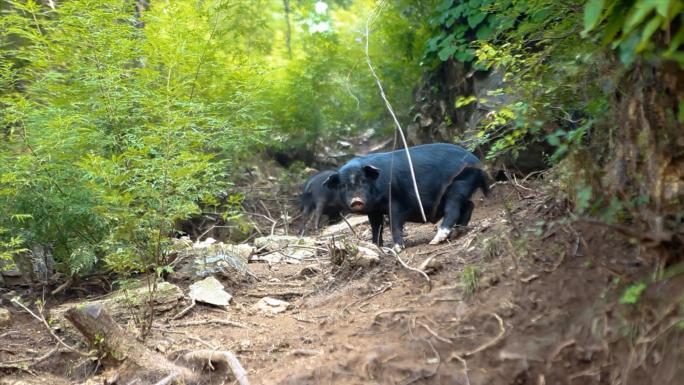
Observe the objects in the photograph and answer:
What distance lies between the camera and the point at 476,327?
4270 millimetres

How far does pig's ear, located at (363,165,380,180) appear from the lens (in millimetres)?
7562

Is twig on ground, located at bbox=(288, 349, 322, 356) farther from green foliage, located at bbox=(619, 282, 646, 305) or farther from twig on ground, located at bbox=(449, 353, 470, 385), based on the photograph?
green foliage, located at bbox=(619, 282, 646, 305)

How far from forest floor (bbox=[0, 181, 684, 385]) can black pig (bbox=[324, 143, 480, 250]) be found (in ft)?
5.50

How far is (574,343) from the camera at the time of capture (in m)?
3.88

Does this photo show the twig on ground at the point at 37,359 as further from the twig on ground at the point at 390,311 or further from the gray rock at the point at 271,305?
the twig on ground at the point at 390,311

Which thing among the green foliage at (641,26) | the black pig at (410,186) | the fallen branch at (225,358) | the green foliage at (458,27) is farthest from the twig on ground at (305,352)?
the green foliage at (458,27)

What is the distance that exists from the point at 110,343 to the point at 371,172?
12.0 feet

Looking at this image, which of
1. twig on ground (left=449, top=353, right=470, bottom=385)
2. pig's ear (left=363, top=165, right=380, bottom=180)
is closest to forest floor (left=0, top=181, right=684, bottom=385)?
twig on ground (left=449, top=353, right=470, bottom=385)

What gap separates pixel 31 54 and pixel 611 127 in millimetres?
5954

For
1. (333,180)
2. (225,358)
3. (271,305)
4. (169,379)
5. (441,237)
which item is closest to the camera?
(169,379)

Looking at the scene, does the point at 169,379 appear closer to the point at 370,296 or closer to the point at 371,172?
the point at 370,296

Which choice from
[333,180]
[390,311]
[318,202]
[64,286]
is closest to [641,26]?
[390,311]

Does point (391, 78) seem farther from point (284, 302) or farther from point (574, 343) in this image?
point (574, 343)

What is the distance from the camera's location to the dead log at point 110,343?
4773 millimetres
